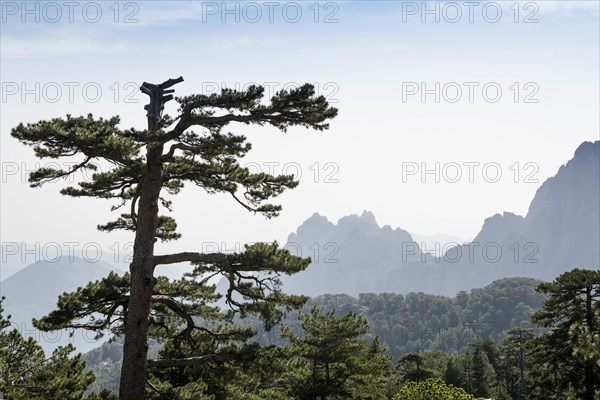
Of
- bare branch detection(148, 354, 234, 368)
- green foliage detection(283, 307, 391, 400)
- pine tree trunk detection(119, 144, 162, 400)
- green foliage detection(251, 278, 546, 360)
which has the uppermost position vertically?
pine tree trunk detection(119, 144, 162, 400)

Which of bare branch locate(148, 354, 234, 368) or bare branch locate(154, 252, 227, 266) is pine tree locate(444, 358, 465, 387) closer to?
bare branch locate(148, 354, 234, 368)

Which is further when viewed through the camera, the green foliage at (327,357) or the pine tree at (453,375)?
the pine tree at (453,375)

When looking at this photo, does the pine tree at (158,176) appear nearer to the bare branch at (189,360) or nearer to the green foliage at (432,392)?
the bare branch at (189,360)

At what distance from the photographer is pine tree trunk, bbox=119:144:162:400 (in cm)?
1012

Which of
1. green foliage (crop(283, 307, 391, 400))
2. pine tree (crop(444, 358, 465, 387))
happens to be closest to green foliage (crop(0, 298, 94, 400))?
green foliage (crop(283, 307, 391, 400))

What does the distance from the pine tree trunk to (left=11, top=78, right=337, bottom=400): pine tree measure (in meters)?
0.02

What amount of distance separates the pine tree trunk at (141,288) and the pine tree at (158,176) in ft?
0.06

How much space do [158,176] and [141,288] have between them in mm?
2253

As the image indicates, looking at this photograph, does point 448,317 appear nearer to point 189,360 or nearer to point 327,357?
point 327,357

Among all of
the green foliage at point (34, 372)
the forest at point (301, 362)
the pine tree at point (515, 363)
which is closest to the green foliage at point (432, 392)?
the forest at point (301, 362)

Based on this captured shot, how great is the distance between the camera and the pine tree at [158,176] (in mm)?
9734

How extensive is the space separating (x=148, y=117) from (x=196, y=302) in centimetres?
424

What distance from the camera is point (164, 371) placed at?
14469 millimetres

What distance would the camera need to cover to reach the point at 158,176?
1079 cm
